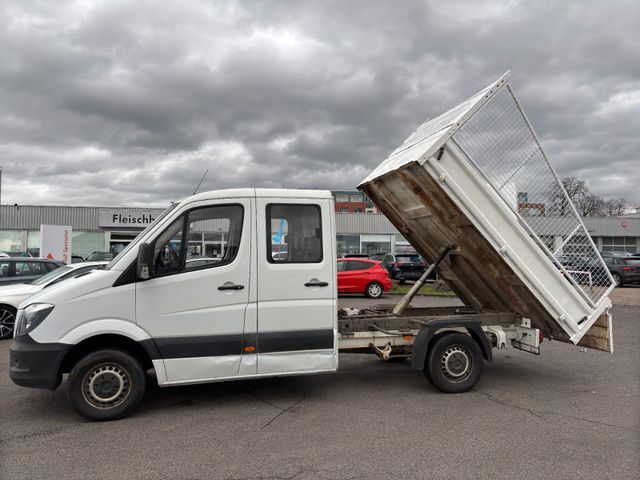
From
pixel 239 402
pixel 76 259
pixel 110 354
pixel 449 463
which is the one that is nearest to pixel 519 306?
pixel 449 463

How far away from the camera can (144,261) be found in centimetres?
486

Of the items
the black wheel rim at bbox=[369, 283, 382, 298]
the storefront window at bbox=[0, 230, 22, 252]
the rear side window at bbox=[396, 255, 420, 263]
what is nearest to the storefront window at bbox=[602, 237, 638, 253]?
the rear side window at bbox=[396, 255, 420, 263]

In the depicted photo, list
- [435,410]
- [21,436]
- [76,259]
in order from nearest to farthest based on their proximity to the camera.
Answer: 1. [21,436]
2. [435,410]
3. [76,259]

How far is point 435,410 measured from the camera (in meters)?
5.23

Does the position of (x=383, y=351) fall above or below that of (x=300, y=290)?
below

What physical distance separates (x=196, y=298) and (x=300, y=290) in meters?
1.10

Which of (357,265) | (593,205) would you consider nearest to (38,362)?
(357,265)

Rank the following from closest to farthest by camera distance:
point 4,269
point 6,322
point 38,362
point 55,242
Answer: point 38,362 → point 6,322 → point 4,269 → point 55,242

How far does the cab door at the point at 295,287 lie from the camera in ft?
17.1

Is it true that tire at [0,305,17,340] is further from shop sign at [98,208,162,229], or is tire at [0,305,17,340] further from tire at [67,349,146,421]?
shop sign at [98,208,162,229]

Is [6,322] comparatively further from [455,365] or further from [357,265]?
[357,265]

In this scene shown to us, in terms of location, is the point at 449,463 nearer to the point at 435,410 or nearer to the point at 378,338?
the point at 435,410

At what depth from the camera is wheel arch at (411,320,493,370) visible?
18.9 ft

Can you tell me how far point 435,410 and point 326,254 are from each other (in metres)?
2.04
